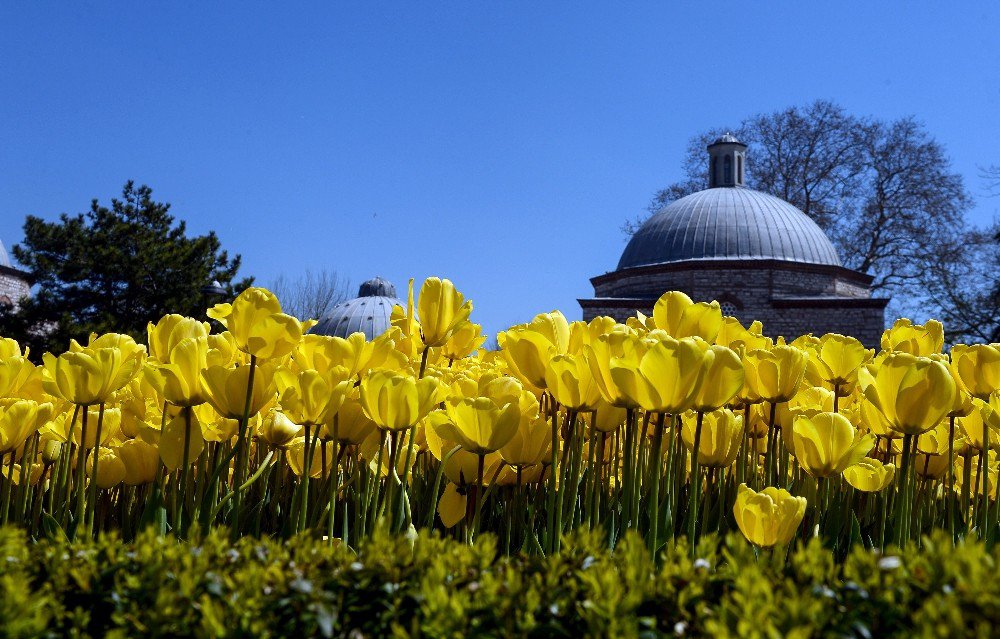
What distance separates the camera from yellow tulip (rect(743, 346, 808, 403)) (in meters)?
1.95

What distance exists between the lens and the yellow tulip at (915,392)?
1.67 m

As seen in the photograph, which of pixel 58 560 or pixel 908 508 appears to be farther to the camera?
pixel 908 508

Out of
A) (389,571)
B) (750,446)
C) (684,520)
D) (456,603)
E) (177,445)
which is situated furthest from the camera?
(750,446)

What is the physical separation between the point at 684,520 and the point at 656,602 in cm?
120

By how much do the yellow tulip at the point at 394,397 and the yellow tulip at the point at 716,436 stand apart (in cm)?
72

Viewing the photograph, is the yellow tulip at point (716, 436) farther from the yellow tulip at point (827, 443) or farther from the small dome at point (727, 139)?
the small dome at point (727, 139)

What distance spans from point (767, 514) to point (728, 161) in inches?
1212

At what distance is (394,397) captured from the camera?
1605 millimetres

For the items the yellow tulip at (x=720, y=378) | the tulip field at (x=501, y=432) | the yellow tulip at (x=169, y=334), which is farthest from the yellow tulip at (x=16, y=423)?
the yellow tulip at (x=720, y=378)

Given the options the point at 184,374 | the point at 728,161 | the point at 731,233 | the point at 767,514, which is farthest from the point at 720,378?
the point at 728,161

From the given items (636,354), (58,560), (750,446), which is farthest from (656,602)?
(750,446)

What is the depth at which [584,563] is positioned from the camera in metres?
1.13

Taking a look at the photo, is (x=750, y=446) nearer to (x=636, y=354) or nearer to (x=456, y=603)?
(x=636, y=354)

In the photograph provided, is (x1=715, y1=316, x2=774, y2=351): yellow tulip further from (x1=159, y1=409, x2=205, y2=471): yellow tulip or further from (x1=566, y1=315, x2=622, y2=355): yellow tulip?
(x1=159, y1=409, x2=205, y2=471): yellow tulip
